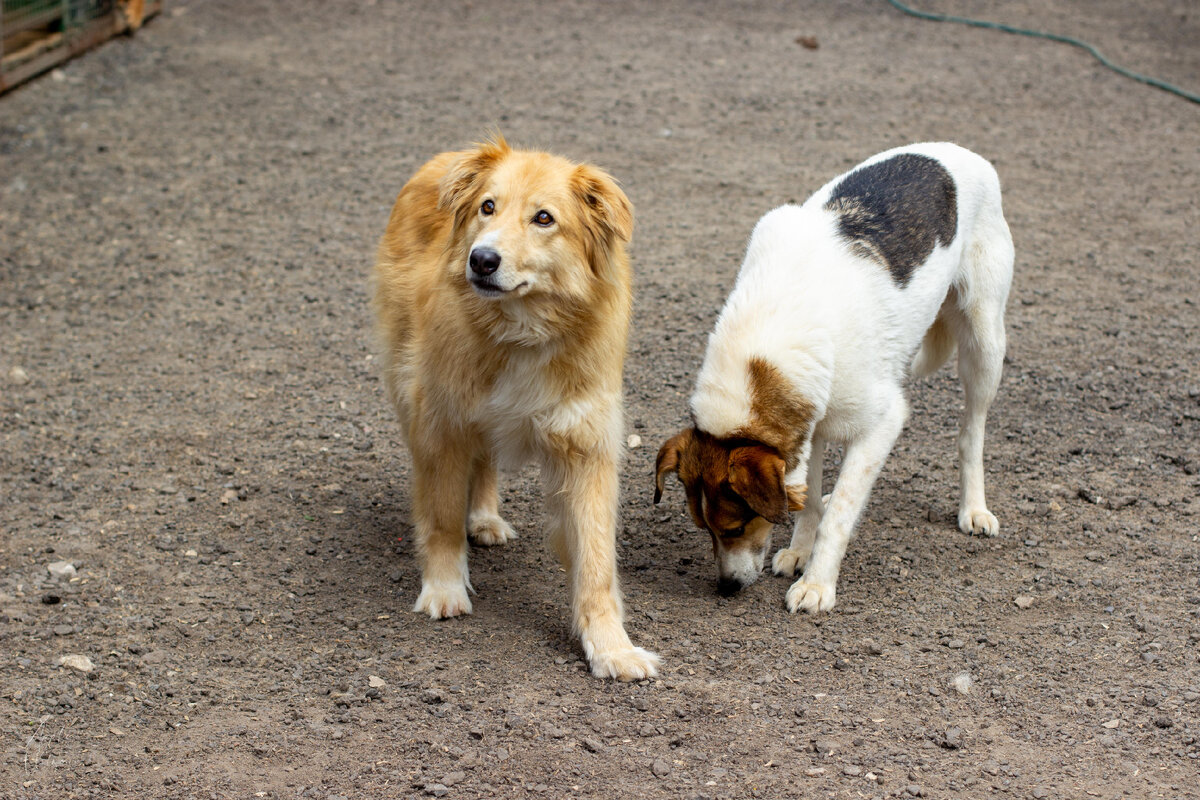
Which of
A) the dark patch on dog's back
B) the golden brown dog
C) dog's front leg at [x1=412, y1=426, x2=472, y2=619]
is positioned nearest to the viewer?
the golden brown dog

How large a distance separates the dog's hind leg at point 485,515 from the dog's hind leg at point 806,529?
3.92 ft

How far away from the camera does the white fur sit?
4.30 meters

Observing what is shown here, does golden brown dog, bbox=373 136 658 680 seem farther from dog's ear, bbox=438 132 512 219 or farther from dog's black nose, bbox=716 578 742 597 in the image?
dog's black nose, bbox=716 578 742 597

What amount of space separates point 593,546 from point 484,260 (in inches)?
44.8

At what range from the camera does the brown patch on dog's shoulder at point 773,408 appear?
→ 423 centimetres

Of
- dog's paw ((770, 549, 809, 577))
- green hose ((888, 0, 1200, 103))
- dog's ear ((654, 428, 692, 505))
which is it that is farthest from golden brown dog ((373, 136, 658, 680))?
green hose ((888, 0, 1200, 103))

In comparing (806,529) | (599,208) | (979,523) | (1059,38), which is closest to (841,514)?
(806,529)

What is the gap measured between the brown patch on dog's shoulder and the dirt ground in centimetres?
77

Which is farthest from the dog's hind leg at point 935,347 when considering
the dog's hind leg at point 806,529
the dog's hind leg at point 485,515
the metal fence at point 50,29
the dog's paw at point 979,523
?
the metal fence at point 50,29

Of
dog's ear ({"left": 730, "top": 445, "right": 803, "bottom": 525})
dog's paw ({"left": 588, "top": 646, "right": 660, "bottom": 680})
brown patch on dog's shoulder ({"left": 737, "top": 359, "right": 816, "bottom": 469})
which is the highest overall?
brown patch on dog's shoulder ({"left": 737, "top": 359, "right": 816, "bottom": 469})

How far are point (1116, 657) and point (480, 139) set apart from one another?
6.97 m

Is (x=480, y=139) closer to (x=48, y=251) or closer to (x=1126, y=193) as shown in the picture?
(x=48, y=251)

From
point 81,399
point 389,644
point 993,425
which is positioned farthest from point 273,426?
point 993,425

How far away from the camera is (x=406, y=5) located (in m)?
14.4
